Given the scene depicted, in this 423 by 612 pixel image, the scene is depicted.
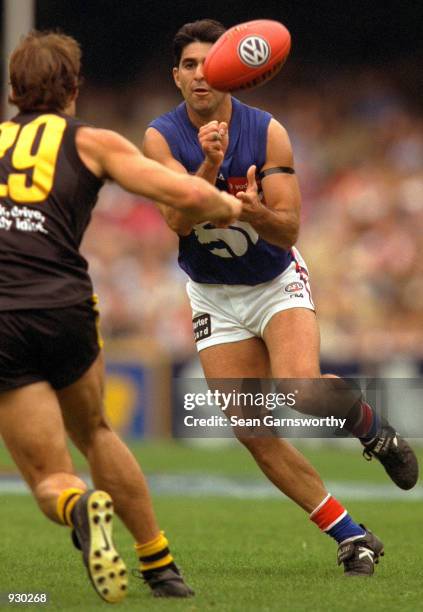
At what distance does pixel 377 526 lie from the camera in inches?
339

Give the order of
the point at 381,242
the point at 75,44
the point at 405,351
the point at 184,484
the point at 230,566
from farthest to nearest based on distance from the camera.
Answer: the point at 381,242, the point at 405,351, the point at 184,484, the point at 230,566, the point at 75,44

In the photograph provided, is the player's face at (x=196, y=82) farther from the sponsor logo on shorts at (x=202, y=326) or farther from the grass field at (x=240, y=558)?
the grass field at (x=240, y=558)

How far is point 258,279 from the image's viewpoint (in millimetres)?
6602

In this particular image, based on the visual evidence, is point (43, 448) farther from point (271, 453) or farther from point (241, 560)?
point (241, 560)

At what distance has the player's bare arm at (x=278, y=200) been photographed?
20.1 feet

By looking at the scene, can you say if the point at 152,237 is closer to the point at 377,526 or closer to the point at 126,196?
the point at 126,196

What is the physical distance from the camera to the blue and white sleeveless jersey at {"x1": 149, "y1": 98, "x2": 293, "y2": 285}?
6.40 metres

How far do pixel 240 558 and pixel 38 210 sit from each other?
8.83 ft

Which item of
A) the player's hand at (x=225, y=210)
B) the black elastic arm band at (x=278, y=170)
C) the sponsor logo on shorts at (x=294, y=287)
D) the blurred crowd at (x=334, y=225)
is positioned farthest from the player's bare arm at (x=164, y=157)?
the blurred crowd at (x=334, y=225)

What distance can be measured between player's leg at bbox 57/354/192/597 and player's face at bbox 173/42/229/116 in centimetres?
175

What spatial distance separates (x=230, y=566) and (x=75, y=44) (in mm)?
2750

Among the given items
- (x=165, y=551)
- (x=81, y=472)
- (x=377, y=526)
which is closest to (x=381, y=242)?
(x=81, y=472)

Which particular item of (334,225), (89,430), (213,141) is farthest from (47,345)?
(334,225)

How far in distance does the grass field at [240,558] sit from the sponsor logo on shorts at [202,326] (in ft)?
3.64
